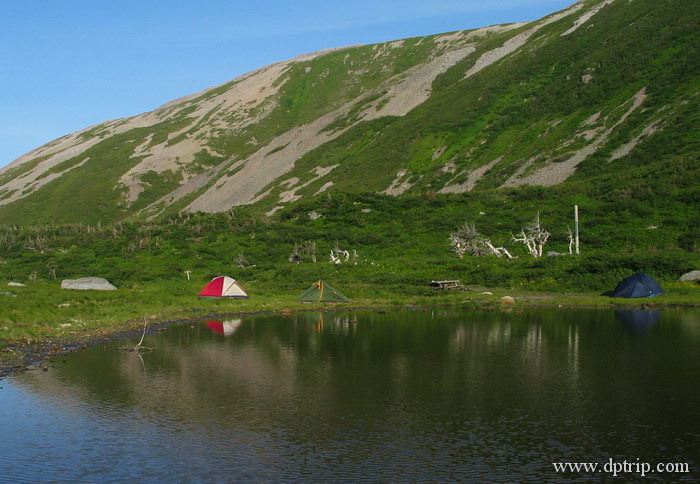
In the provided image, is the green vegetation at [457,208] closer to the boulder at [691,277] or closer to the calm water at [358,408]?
the boulder at [691,277]

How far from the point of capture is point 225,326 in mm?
39562

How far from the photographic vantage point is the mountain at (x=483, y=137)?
10112cm

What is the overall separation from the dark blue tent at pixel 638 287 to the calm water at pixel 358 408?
12494mm

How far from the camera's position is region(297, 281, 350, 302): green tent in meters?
49.8

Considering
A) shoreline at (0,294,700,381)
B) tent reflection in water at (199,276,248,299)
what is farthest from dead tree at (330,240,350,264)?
shoreline at (0,294,700,381)

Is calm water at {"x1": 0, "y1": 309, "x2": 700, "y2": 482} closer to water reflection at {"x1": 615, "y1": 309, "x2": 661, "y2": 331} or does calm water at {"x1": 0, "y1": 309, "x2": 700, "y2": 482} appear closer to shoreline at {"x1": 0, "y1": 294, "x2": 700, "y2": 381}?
shoreline at {"x1": 0, "y1": 294, "x2": 700, "y2": 381}

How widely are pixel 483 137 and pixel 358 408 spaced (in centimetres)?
11160

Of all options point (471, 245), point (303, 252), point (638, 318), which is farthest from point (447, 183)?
point (638, 318)

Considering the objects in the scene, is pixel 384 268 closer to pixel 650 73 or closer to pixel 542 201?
pixel 542 201

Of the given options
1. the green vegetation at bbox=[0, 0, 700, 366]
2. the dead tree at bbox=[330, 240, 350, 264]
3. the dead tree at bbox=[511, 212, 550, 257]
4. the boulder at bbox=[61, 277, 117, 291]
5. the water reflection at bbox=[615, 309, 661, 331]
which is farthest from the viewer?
the dead tree at bbox=[330, 240, 350, 264]

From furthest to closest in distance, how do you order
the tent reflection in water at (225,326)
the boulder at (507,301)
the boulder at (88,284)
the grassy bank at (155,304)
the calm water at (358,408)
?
1. the boulder at (88,284)
2. the boulder at (507,301)
3. the tent reflection in water at (225,326)
4. the grassy bank at (155,304)
5. the calm water at (358,408)

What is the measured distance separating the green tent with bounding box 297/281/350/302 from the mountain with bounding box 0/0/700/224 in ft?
135

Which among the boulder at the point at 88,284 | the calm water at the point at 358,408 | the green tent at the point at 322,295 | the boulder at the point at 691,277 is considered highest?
the boulder at the point at 88,284

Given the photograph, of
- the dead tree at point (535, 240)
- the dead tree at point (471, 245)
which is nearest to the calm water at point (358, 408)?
the dead tree at point (535, 240)
